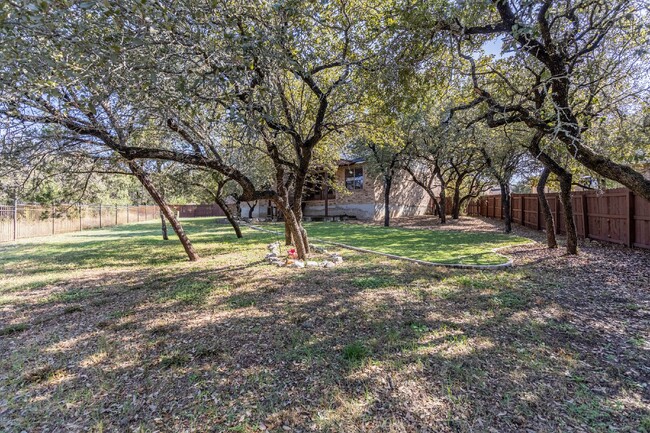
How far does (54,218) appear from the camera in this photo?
1352 centimetres

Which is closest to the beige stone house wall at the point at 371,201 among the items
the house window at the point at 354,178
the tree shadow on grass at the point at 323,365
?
the house window at the point at 354,178

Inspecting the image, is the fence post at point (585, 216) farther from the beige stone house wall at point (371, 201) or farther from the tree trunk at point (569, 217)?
the beige stone house wall at point (371, 201)

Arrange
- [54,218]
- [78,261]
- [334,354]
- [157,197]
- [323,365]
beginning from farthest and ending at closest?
[54,218] < [78,261] < [157,197] < [334,354] < [323,365]

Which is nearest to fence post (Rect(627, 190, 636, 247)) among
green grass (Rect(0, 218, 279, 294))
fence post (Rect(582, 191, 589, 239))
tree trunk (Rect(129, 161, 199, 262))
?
fence post (Rect(582, 191, 589, 239))

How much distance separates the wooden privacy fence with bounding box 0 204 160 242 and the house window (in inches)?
603

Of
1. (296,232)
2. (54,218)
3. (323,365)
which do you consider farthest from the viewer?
(54,218)

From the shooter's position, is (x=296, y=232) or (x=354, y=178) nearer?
(x=296, y=232)

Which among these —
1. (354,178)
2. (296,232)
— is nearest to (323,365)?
(296,232)

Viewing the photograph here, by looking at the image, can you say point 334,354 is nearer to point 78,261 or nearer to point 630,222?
point 78,261

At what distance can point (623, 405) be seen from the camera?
7.41ft

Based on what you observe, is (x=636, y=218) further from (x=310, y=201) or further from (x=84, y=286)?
(x=310, y=201)

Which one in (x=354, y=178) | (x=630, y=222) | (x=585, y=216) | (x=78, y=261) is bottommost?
(x=78, y=261)

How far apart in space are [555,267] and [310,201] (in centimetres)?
1881

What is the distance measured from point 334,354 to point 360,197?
19.0 metres
